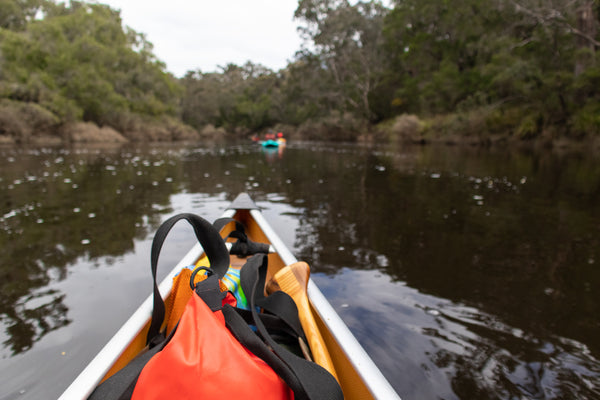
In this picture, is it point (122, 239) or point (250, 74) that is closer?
point (122, 239)

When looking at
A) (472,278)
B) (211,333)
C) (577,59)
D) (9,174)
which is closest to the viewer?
(211,333)

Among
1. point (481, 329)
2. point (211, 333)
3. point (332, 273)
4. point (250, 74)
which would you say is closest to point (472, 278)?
point (481, 329)

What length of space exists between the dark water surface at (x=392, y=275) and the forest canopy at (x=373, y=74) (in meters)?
14.3

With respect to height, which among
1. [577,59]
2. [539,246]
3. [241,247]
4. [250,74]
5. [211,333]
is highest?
[250,74]

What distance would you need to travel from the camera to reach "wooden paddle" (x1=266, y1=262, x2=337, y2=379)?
131 cm

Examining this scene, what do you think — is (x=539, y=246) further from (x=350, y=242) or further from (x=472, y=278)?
(x=350, y=242)

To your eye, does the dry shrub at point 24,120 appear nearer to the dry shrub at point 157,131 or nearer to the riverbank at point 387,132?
the riverbank at point 387,132

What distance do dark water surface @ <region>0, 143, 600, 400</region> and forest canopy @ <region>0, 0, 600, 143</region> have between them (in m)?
14.3

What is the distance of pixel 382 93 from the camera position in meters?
37.2

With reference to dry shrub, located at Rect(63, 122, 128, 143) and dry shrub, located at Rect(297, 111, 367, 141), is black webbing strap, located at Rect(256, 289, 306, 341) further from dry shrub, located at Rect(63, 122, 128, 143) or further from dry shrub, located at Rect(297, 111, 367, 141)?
dry shrub, located at Rect(297, 111, 367, 141)

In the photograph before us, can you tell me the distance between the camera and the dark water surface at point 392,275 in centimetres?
192

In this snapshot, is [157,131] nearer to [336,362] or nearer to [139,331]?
[139,331]

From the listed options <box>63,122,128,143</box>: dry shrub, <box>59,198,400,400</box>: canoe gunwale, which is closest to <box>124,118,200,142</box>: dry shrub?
<box>63,122,128,143</box>: dry shrub

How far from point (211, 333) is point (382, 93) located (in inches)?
1542
